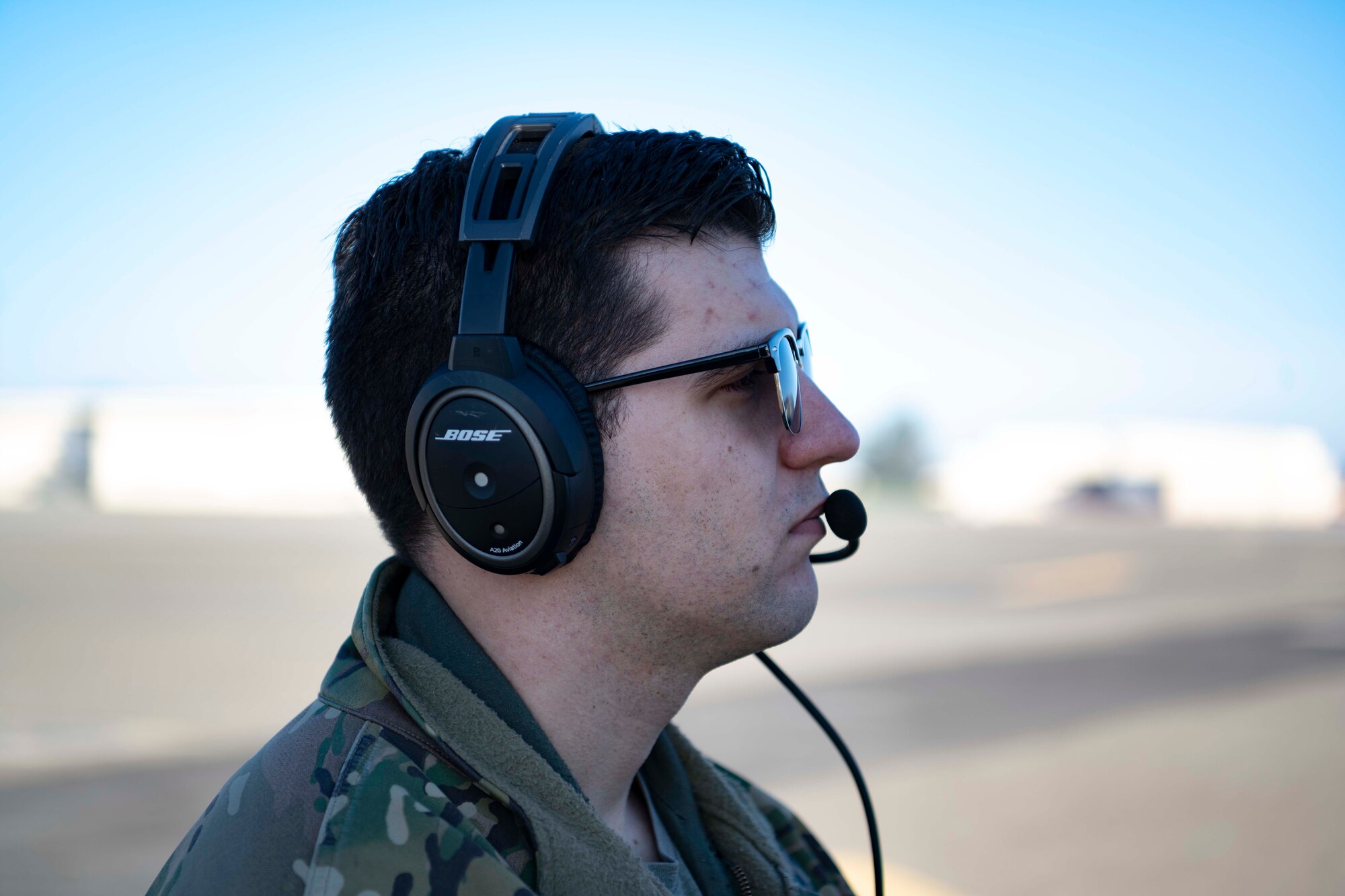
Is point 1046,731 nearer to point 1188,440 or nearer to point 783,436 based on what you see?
point 783,436

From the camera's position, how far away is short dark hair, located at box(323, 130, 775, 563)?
1369 millimetres

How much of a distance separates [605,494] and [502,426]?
0.18m

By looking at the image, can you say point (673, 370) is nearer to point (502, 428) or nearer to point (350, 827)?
point (502, 428)

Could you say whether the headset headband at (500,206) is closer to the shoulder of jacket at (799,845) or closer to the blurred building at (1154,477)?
the shoulder of jacket at (799,845)

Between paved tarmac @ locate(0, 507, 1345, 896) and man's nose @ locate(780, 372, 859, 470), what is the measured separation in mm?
3692

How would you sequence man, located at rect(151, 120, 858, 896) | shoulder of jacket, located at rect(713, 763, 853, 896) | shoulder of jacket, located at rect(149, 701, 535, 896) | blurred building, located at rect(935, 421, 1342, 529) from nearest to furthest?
shoulder of jacket, located at rect(149, 701, 535, 896) → man, located at rect(151, 120, 858, 896) → shoulder of jacket, located at rect(713, 763, 853, 896) → blurred building, located at rect(935, 421, 1342, 529)

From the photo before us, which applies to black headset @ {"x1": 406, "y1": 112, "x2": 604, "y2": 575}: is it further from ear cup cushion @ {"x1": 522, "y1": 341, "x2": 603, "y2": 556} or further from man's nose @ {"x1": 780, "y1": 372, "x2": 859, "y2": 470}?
man's nose @ {"x1": 780, "y1": 372, "x2": 859, "y2": 470}

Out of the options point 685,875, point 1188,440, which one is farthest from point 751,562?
point 1188,440

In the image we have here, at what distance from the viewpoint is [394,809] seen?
1.04m

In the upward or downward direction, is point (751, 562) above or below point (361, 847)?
above

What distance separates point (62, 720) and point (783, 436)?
23.7 ft

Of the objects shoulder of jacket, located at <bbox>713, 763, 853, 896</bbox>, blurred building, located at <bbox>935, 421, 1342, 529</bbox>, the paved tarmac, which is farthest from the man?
blurred building, located at <bbox>935, 421, 1342, 529</bbox>

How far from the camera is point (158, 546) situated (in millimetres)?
18141

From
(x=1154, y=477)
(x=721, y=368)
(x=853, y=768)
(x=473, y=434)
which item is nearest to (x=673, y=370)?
(x=721, y=368)
